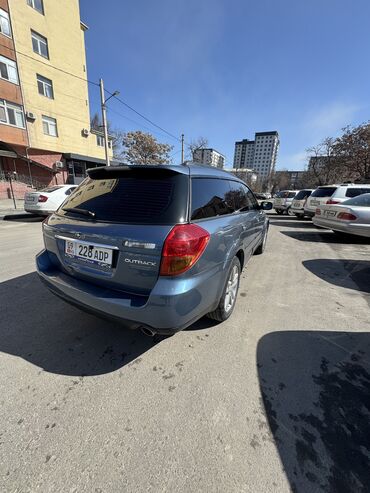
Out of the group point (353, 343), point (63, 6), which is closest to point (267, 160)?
point (63, 6)

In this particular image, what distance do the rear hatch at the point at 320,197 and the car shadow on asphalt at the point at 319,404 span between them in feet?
27.5

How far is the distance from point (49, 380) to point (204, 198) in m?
2.15

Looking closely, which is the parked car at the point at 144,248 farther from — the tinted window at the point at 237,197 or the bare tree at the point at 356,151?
the bare tree at the point at 356,151

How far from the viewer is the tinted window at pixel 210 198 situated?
2.16 m

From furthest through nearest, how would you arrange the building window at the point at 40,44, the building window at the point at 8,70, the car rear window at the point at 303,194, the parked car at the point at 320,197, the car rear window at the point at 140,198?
the building window at the point at 40,44
the building window at the point at 8,70
the car rear window at the point at 303,194
the parked car at the point at 320,197
the car rear window at the point at 140,198

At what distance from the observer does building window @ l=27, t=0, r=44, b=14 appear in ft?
55.0

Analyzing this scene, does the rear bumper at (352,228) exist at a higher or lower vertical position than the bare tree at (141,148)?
lower

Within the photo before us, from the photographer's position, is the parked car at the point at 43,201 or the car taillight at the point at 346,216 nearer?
the car taillight at the point at 346,216

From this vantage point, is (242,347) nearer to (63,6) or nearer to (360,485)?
(360,485)

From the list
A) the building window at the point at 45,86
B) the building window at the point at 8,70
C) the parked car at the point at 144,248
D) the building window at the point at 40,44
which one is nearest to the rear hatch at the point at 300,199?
the parked car at the point at 144,248

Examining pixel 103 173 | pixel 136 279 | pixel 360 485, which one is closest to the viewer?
pixel 360 485

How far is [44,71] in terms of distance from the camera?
18.1 metres

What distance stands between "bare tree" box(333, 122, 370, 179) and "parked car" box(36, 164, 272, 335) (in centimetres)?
3271

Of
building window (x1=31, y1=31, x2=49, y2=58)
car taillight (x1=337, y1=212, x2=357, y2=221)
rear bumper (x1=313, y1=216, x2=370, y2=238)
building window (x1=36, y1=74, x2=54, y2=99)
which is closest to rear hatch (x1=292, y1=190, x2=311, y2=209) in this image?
rear bumper (x1=313, y1=216, x2=370, y2=238)
